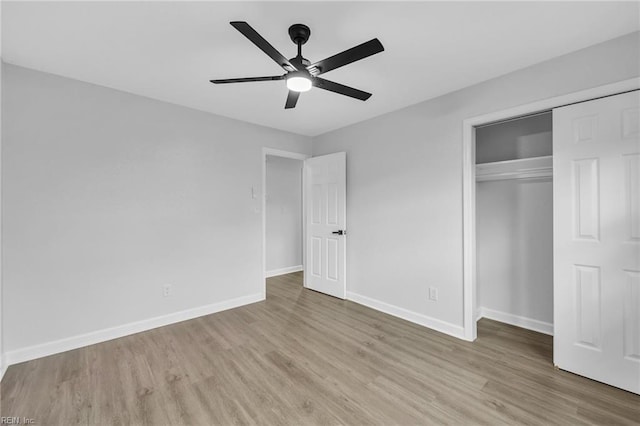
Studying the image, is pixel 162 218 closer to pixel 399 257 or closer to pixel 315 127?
pixel 315 127

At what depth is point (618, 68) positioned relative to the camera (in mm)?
1905

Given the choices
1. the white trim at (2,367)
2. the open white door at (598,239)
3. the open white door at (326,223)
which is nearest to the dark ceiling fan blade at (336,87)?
the open white door at (598,239)

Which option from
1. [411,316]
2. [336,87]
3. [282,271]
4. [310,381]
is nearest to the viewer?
[336,87]

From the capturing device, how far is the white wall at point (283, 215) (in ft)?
17.6

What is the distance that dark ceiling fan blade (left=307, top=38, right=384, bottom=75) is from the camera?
1454mm

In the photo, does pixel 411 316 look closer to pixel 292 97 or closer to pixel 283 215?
pixel 292 97

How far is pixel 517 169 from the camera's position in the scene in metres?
2.79

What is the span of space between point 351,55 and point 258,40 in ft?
1.74

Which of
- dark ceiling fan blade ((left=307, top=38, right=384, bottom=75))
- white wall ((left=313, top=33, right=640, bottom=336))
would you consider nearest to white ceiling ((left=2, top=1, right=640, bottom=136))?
white wall ((left=313, top=33, right=640, bottom=336))

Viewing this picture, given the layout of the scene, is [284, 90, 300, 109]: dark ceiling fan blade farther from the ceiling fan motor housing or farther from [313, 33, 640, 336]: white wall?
[313, 33, 640, 336]: white wall

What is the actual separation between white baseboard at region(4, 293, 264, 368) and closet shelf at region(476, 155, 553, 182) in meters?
3.34

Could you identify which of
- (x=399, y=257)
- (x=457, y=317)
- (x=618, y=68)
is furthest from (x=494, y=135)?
(x=457, y=317)

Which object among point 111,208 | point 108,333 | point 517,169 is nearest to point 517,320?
point 517,169

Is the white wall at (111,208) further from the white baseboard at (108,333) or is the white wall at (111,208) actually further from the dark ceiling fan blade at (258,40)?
the dark ceiling fan blade at (258,40)
